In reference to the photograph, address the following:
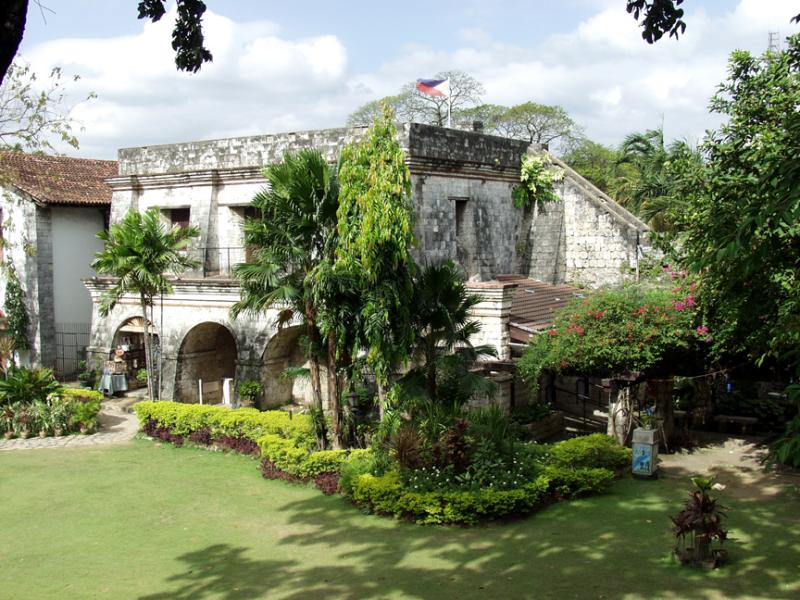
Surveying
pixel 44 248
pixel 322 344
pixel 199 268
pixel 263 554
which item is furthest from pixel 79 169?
pixel 263 554

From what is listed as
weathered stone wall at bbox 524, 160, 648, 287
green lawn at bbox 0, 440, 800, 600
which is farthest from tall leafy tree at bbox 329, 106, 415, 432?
weathered stone wall at bbox 524, 160, 648, 287

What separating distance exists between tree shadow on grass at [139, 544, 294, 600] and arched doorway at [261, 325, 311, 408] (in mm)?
7967

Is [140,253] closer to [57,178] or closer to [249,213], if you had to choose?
[249,213]

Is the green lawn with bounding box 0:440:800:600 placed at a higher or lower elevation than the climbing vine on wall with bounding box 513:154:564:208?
lower

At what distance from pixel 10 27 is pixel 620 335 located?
34.4 feet

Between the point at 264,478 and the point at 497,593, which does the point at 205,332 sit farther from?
the point at 497,593

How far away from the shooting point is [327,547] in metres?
9.92

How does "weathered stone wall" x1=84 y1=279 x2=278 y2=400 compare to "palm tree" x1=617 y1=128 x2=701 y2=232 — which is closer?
"weathered stone wall" x1=84 y1=279 x2=278 y2=400

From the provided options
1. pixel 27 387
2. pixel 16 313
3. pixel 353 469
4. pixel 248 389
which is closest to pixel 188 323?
pixel 248 389

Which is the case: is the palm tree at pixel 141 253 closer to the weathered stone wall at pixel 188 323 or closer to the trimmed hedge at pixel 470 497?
the weathered stone wall at pixel 188 323

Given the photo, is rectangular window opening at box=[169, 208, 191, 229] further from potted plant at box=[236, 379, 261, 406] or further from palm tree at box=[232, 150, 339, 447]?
palm tree at box=[232, 150, 339, 447]

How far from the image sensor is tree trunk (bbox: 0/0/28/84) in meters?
4.46

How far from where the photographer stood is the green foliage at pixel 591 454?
11.9m

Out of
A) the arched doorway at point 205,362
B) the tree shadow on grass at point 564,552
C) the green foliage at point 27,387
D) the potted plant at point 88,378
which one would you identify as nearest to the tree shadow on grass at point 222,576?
the tree shadow on grass at point 564,552
